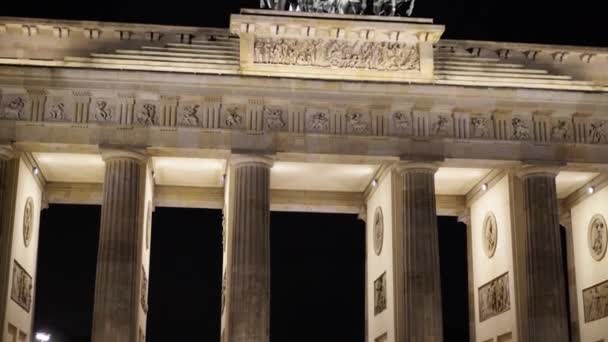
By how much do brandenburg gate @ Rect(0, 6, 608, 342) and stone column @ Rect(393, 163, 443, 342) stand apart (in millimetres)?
69

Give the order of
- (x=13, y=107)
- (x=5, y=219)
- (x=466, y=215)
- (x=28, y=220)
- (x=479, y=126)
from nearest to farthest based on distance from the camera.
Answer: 1. (x=5, y=219)
2. (x=13, y=107)
3. (x=479, y=126)
4. (x=28, y=220)
5. (x=466, y=215)

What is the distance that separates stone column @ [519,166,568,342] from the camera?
3403 cm

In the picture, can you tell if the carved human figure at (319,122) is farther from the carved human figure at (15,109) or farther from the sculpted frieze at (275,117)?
the carved human figure at (15,109)

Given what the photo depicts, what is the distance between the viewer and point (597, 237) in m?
38.5

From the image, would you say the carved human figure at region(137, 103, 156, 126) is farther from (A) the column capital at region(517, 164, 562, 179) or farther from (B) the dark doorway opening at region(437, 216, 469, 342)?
(B) the dark doorway opening at region(437, 216, 469, 342)

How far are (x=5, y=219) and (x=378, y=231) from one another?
13.9m

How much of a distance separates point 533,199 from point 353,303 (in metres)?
28.3

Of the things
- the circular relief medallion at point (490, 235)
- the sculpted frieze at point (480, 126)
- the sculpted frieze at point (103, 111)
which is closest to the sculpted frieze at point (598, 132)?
the sculpted frieze at point (480, 126)

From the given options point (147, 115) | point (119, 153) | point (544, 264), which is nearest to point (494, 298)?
point (544, 264)

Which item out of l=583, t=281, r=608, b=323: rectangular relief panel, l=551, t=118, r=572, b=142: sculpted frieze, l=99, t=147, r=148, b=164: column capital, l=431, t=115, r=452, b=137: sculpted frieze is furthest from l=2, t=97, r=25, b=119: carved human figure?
l=583, t=281, r=608, b=323: rectangular relief panel

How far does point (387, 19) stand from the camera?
36.3m

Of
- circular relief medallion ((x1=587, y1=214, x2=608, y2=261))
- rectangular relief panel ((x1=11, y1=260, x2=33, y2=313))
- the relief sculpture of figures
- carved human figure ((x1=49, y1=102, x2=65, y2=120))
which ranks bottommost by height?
rectangular relief panel ((x1=11, y1=260, x2=33, y2=313))

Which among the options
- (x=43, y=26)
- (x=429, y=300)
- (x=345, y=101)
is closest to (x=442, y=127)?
(x=345, y=101)

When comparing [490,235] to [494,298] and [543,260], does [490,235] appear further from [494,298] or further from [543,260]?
[543,260]
